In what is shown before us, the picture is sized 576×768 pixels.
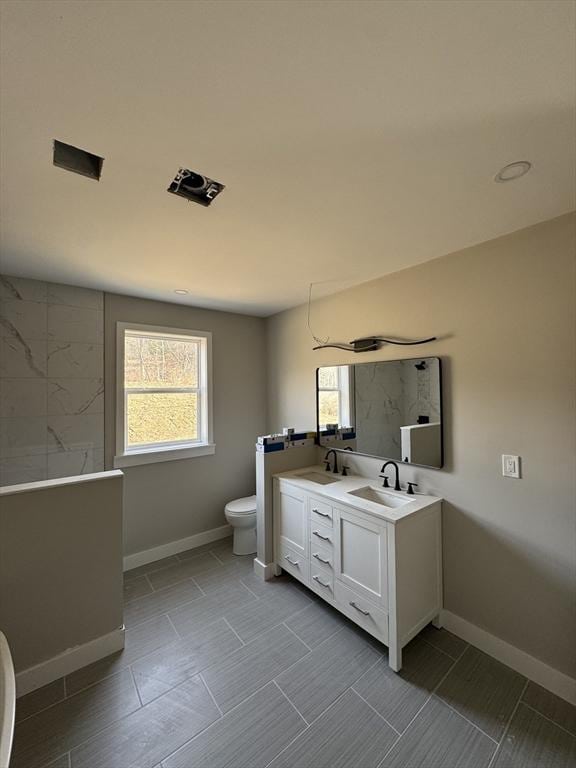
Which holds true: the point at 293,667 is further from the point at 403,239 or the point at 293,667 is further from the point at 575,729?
the point at 403,239

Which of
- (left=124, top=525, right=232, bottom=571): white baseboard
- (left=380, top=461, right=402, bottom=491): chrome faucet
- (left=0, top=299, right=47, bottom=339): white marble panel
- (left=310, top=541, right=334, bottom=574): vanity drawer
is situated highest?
(left=0, top=299, right=47, bottom=339): white marble panel

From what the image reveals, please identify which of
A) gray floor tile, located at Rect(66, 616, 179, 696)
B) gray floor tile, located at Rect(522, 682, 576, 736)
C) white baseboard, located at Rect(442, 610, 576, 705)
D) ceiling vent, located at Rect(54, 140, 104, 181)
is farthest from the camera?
gray floor tile, located at Rect(66, 616, 179, 696)

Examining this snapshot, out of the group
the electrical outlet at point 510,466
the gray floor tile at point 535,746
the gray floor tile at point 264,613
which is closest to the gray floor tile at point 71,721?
the gray floor tile at point 264,613

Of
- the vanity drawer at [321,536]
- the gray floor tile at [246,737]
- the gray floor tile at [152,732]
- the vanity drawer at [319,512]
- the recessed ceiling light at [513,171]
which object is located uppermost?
the recessed ceiling light at [513,171]

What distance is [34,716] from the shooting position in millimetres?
1494

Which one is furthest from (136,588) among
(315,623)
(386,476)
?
(386,476)

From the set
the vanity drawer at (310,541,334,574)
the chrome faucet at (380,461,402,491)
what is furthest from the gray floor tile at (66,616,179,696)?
the chrome faucet at (380,461,402,491)

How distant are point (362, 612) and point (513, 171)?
2.42 m

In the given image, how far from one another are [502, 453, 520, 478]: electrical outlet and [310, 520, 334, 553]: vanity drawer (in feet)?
3.70

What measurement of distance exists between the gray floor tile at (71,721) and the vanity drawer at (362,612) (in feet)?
4.01

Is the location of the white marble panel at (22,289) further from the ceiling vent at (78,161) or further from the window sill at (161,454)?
the ceiling vent at (78,161)

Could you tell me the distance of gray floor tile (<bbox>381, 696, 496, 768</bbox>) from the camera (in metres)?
1.30

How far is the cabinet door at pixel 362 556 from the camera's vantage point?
5.84ft

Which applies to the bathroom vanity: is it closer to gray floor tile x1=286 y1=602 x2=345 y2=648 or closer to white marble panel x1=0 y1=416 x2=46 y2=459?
gray floor tile x1=286 y1=602 x2=345 y2=648
